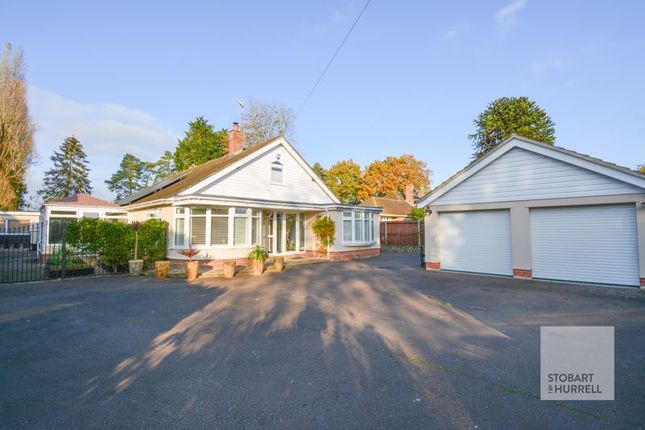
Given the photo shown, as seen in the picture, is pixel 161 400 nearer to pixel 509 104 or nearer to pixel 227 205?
pixel 227 205

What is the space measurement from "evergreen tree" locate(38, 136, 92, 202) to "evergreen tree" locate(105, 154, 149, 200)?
32.7 feet

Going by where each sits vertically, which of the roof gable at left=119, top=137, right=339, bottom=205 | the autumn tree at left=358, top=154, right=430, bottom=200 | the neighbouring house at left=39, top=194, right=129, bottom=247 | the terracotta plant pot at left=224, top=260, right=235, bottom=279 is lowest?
the terracotta plant pot at left=224, top=260, right=235, bottom=279

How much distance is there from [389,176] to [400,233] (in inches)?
1024

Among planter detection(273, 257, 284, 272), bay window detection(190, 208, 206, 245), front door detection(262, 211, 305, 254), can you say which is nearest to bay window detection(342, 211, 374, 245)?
front door detection(262, 211, 305, 254)

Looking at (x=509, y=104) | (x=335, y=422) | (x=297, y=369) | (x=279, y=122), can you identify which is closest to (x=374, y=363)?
(x=297, y=369)

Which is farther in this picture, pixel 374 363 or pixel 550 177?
pixel 550 177

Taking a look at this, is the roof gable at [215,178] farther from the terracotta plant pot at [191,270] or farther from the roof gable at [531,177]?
the roof gable at [531,177]

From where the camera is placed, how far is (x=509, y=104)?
82.5ft

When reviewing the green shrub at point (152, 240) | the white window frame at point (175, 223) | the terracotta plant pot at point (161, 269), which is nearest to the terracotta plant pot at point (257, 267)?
the terracotta plant pot at point (161, 269)

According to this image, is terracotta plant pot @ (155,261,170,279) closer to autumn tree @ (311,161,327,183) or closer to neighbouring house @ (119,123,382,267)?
neighbouring house @ (119,123,382,267)

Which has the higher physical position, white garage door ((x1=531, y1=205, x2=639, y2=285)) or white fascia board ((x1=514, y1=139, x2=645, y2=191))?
white fascia board ((x1=514, y1=139, x2=645, y2=191))

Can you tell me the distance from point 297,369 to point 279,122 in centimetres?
3212

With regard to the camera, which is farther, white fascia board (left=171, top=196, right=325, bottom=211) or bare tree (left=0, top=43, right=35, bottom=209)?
bare tree (left=0, top=43, right=35, bottom=209)

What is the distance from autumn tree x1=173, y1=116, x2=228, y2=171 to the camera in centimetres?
3817
